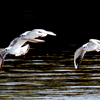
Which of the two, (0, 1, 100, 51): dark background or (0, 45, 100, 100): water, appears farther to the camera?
(0, 1, 100, 51): dark background

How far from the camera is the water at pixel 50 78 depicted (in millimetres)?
21925

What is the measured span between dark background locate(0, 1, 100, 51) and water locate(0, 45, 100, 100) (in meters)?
2.81

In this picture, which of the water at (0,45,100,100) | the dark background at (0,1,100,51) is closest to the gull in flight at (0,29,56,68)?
the water at (0,45,100,100)

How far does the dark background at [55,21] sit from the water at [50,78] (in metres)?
2.81

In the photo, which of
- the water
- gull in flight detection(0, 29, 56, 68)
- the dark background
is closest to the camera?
gull in flight detection(0, 29, 56, 68)

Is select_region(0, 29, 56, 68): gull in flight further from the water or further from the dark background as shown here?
the dark background

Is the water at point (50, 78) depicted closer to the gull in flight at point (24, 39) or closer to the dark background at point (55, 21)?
the dark background at point (55, 21)

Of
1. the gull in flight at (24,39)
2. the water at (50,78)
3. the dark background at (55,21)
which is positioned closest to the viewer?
the gull in flight at (24,39)

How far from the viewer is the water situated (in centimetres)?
2192

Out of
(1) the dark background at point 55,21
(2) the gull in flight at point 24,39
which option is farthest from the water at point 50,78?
(2) the gull in flight at point 24,39

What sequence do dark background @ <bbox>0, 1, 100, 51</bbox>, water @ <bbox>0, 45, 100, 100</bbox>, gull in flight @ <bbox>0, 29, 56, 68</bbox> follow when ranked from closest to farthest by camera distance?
gull in flight @ <bbox>0, 29, 56, 68</bbox>
water @ <bbox>0, 45, 100, 100</bbox>
dark background @ <bbox>0, 1, 100, 51</bbox>

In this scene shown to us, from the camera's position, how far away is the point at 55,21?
141ft

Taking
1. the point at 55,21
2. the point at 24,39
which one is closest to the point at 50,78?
the point at 24,39

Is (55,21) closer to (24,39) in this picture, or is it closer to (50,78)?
(50,78)
